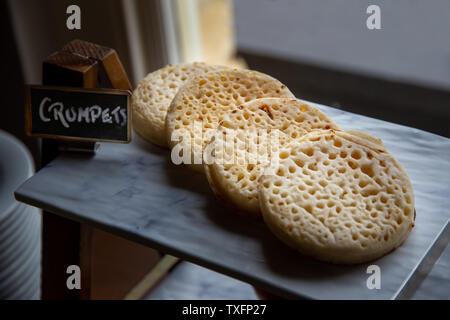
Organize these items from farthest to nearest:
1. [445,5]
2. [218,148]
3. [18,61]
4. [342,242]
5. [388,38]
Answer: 1. [18,61]
2. [388,38]
3. [445,5]
4. [218,148]
5. [342,242]

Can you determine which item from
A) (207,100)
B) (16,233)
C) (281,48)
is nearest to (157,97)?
(207,100)

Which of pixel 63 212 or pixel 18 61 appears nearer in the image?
pixel 63 212

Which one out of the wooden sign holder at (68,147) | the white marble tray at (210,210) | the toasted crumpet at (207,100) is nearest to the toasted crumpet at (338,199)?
the white marble tray at (210,210)

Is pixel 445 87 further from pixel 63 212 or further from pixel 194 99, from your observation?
pixel 63 212

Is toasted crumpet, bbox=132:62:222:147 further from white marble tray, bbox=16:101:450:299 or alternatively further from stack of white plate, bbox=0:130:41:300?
stack of white plate, bbox=0:130:41:300

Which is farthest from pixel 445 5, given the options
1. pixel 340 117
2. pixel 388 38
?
pixel 340 117

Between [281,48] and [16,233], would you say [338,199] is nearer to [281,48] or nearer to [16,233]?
[16,233]
